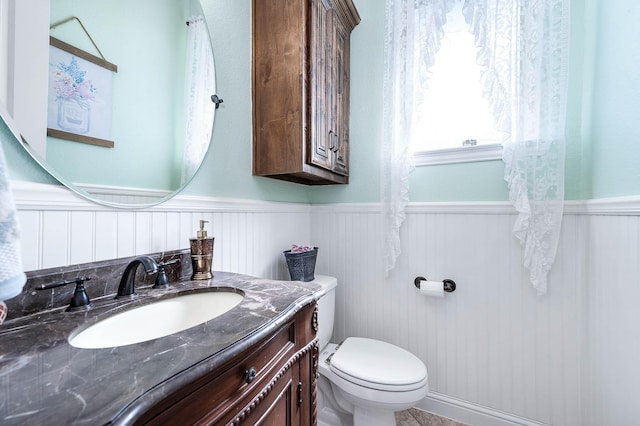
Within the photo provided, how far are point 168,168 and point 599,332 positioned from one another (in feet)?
5.87

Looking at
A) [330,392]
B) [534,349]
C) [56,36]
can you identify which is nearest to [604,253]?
[534,349]

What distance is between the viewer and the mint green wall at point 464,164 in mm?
938

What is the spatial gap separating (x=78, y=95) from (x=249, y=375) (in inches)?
Answer: 31.9

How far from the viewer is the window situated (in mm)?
1388

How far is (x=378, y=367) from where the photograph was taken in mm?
1152

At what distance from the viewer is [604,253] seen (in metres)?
1.03

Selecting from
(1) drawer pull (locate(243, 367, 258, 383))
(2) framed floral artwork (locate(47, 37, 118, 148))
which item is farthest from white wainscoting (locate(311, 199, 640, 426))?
(2) framed floral artwork (locate(47, 37, 118, 148))

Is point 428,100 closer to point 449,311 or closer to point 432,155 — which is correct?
point 432,155

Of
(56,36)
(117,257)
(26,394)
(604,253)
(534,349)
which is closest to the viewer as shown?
(26,394)

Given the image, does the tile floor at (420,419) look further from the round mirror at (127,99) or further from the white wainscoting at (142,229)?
the round mirror at (127,99)

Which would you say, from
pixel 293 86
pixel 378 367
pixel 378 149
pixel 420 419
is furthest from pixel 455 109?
pixel 420 419

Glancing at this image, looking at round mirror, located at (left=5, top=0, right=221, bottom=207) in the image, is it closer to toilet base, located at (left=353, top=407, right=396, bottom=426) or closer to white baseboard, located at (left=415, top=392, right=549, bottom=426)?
toilet base, located at (left=353, top=407, right=396, bottom=426)

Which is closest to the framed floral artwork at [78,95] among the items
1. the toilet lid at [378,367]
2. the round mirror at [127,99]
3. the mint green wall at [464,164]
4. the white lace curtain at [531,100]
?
the round mirror at [127,99]

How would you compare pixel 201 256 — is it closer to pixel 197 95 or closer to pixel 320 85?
pixel 197 95
